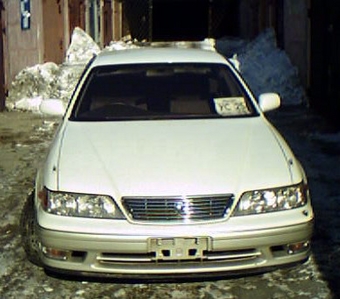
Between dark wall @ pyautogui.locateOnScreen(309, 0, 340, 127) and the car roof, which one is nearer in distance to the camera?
the car roof

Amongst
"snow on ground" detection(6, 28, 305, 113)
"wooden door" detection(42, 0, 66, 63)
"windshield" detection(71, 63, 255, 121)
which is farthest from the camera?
"wooden door" detection(42, 0, 66, 63)

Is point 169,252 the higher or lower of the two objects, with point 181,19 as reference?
lower

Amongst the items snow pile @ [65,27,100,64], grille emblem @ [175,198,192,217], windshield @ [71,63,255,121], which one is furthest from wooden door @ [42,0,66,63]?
grille emblem @ [175,198,192,217]

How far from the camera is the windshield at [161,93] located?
5.00 m

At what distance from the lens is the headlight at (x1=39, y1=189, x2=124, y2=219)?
3.67 m

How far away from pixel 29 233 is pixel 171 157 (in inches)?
62.3

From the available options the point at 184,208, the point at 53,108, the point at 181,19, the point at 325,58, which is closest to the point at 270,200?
the point at 184,208

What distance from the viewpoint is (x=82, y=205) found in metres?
3.71

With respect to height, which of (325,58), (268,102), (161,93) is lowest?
(325,58)

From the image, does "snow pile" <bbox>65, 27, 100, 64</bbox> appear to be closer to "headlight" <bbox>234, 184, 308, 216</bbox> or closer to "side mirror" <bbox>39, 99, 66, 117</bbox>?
"side mirror" <bbox>39, 99, 66, 117</bbox>

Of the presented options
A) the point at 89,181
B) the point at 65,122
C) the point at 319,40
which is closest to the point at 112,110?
the point at 65,122

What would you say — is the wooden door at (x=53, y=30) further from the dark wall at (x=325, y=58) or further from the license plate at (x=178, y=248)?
the license plate at (x=178, y=248)

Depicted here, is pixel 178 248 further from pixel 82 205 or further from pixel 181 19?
pixel 181 19

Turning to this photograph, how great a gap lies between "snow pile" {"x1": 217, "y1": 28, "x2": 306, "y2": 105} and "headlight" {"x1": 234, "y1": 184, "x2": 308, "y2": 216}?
7857 millimetres
